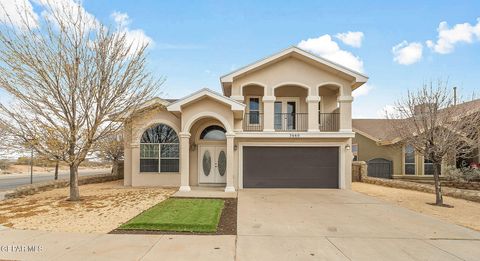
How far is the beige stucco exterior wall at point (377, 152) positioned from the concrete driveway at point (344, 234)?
1183 cm

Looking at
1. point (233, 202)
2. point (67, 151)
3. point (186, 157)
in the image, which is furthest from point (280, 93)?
point (67, 151)

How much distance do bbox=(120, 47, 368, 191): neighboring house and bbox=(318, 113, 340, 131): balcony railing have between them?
6.3 inches

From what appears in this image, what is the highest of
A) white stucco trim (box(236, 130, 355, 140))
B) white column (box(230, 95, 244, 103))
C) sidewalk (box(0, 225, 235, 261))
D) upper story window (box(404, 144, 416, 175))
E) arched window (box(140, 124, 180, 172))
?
white column (box(230, 95, 244, 103))

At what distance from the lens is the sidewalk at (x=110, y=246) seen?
17.3ft

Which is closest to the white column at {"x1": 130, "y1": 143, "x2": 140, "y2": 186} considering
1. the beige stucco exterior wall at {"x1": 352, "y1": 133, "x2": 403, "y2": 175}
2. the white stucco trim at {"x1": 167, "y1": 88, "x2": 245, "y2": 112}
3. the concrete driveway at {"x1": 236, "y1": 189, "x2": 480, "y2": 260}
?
the white stucco trim at {"x1": 167, "y1": 88, "x2": 245, "y2": 112}

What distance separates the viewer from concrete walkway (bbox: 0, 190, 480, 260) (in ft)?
17.6

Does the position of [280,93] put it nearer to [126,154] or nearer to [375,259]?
[126,154]

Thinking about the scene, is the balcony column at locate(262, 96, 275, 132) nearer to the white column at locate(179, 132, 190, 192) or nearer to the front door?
the front door

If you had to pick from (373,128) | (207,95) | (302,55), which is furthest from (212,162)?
(373,128)

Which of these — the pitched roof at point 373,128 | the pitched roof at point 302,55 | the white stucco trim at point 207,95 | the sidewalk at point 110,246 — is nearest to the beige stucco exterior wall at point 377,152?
the pitched roof at point 373,128

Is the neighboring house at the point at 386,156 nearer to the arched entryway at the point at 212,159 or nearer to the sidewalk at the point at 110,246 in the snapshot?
the arched entryway at the point at 212,159

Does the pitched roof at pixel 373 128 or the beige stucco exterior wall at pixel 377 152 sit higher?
the pitched roof at pixel 373 128

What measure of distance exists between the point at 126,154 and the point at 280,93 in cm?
895

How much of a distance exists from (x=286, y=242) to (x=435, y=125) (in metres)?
8.18
